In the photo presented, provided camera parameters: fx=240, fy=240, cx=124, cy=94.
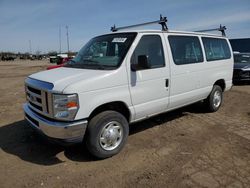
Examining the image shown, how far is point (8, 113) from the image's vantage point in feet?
22.5

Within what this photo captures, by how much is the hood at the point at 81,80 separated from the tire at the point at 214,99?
3.34 metres

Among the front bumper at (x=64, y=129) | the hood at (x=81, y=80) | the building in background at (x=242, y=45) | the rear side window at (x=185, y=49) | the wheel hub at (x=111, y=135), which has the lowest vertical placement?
the wheel hub at (x=111, y=135)

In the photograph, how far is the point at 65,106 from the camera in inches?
135

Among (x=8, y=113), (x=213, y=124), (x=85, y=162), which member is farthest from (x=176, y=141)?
(x=8, y=113)

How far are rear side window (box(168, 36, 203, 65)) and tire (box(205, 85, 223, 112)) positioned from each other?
1.17 meters

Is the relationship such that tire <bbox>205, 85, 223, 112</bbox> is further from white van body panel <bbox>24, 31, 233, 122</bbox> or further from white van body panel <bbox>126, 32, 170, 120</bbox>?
white van body panel <bbox>126, 32, 170, 120</bbox>

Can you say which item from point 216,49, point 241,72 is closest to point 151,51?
point 216,49

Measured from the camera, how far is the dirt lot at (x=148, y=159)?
3402mm

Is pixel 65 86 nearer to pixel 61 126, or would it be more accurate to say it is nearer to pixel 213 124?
pixel 61 126

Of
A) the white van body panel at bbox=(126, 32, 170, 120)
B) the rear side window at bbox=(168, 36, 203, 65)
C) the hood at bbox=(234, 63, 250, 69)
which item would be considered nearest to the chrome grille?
the white van body panel at bbox=(126, 32, 170, 120)

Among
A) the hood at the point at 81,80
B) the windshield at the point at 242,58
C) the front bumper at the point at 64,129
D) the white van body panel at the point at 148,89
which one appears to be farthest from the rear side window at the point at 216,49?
the windshield at the point at 242,58

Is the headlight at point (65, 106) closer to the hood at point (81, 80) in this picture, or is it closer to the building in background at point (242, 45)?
the hood at point (81, 80)

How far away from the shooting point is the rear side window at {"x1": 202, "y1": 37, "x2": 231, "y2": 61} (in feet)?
19.9

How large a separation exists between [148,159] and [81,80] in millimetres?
1725
